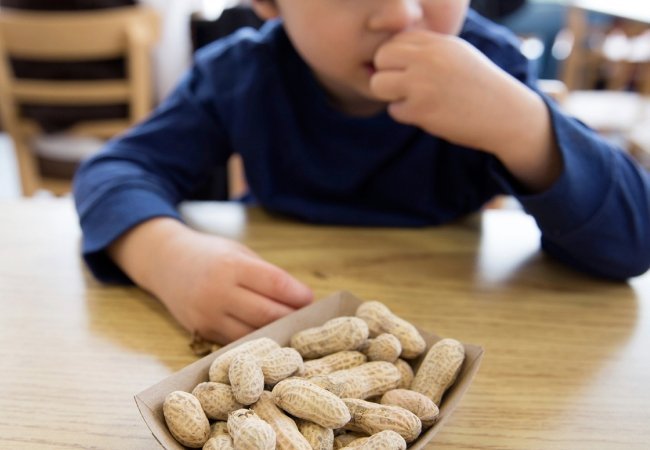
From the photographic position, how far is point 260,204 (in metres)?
0.86

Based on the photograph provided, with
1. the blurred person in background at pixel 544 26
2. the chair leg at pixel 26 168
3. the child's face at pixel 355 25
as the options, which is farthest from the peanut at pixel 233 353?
the blurred person in background at pixel 544 26

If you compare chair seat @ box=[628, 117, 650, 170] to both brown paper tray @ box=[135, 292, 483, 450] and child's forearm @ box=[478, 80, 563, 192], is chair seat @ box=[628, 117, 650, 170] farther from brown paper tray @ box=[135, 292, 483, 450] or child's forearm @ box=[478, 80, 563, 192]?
brown paper tray @ box=[135, 292, 483, 450]

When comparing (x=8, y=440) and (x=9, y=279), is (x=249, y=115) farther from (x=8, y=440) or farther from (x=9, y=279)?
(x=8, y=440)

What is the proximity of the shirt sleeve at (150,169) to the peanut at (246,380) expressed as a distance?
283 mm

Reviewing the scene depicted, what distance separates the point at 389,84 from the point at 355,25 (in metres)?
0.07

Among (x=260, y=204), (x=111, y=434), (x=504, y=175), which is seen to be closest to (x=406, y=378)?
(x=111, y=434)

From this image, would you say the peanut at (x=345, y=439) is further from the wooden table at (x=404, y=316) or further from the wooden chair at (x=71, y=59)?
the wooden chair at (x=71, y=59)

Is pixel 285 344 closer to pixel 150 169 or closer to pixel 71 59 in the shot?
pixel 150 169

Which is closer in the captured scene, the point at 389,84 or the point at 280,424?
the point at 280,424

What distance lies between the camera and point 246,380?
14.7 inches

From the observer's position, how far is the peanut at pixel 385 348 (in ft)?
1.44

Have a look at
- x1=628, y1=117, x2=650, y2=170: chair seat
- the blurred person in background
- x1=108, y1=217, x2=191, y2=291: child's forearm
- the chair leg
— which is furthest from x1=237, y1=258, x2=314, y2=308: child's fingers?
the blurred person in background

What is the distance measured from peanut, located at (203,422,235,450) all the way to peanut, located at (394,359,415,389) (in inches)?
5.2

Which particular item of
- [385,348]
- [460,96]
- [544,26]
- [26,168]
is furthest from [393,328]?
[544,26]
